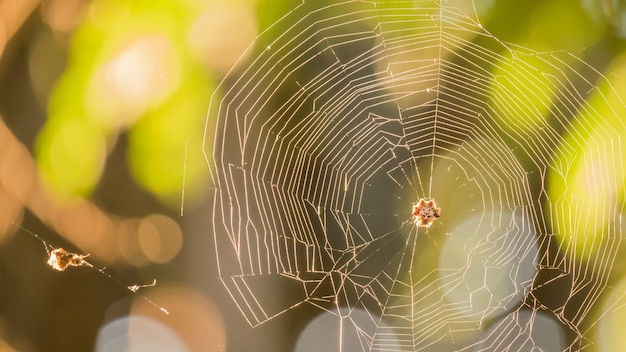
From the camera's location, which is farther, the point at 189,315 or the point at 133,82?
the point at 189,315

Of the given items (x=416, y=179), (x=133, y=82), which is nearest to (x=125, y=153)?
(x=133, y=82)

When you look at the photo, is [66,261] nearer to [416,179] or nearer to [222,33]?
[222,33]

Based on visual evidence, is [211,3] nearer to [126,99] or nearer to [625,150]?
[126,99]

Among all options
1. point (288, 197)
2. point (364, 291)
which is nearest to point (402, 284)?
point (364, 291)

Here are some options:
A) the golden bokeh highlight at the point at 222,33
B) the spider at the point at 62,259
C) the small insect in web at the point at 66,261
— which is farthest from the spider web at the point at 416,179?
the spider at the point at 62,259

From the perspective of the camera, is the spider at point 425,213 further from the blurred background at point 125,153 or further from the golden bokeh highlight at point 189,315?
the golden bokeh highlight at point 189,315
